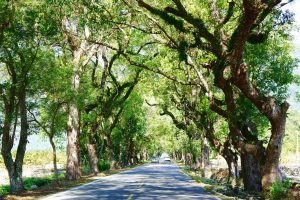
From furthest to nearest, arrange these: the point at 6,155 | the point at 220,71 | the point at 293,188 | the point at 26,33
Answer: the point at 6,155 → the point at 26,33 → the point at 220,71 → the point at 293,188

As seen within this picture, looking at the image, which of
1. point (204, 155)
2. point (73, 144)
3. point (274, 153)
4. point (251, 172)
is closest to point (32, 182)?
point (73, 144)

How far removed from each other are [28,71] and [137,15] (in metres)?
6.55

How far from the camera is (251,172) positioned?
2295cm

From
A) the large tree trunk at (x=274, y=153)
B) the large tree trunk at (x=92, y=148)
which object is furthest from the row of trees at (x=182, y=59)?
the large tree trunk at (x=92, y=148)

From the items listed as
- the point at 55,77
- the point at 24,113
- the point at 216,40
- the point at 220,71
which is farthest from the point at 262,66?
the point at 24,113

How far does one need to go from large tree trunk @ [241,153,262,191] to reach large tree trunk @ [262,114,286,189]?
461cm

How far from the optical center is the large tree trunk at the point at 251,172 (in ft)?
74.9

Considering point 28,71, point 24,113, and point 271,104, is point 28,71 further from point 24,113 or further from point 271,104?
point 271,104

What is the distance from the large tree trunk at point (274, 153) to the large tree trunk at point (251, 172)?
4613mm

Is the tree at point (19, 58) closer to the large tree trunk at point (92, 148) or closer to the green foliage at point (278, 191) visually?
the green foliage at point (278, 191)

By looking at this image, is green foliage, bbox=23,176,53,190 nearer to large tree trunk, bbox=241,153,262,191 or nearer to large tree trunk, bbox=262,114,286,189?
large tree trunk, bbox=241,153,262,191

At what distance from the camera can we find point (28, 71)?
23.6 meters

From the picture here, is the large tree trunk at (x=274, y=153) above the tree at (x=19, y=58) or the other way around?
the other way around

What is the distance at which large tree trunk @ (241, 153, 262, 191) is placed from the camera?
2283 cm
